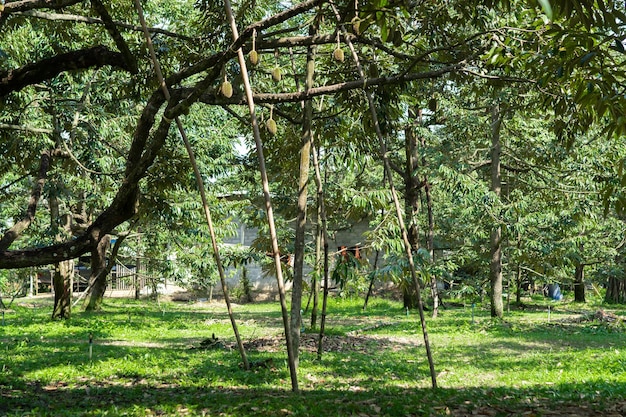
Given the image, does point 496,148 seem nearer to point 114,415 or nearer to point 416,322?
point 416,322

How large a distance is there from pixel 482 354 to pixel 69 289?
36.4 feet

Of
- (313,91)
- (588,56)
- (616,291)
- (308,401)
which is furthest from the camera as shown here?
(616,291)

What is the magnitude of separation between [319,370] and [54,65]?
545 centimetres

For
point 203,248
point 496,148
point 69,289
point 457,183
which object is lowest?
point 69,289

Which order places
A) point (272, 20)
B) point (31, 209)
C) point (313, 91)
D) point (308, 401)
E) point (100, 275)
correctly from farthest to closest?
point (100, 275), point (31, 209), point (308, 401), point (313, 91), point (272, 20)

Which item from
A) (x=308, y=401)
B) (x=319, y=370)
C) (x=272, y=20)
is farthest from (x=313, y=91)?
(x=319, y=370)

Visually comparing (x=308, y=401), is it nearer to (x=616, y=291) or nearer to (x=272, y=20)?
(x=272, y=20)

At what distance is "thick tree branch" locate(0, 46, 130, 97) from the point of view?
5.97m

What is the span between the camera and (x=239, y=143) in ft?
65.6

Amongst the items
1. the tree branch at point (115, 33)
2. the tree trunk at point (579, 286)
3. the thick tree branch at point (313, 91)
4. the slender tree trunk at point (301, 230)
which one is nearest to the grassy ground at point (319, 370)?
the slender tree trunk at point (301, 230)

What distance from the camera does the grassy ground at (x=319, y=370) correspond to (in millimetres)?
6039

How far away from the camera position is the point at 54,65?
5984 millimetres

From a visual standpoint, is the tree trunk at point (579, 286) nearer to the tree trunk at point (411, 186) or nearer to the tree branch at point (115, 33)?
the tree trunk at point (411, 186)

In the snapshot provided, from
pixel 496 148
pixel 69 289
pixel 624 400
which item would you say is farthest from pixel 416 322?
pixel 624 400
